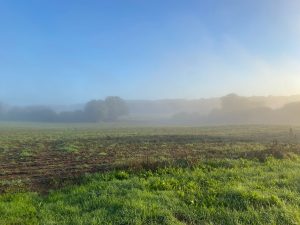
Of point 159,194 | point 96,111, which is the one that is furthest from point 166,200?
point 96,111

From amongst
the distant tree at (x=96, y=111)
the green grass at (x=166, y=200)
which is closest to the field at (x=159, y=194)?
the green grass at (x=166, y=200)

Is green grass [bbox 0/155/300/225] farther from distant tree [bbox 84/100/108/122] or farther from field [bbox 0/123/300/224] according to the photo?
distant tree [bbox 84/100/108/122]

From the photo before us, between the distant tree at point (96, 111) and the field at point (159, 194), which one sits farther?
the distant tree at point (96, 111)

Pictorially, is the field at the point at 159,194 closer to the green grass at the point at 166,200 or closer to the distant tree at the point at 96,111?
the green grass at the point at 166,200

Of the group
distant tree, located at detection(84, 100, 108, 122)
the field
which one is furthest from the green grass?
distant tree, located at detection(84, 100, 108, 122)

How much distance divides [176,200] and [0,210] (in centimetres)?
525

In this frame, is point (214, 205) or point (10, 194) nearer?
point (214, 205)

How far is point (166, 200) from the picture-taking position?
36.6 ft

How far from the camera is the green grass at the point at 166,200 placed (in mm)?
9695

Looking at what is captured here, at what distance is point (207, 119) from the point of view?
17500 centimetres

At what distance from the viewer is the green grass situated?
9.70 metres

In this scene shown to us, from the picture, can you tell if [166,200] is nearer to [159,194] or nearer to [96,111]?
[159,194]

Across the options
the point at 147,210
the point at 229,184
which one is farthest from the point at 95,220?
the point at 229,184

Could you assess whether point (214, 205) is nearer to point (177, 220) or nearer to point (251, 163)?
point (177, 220)
